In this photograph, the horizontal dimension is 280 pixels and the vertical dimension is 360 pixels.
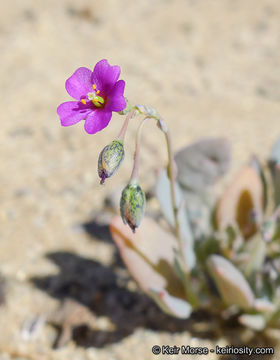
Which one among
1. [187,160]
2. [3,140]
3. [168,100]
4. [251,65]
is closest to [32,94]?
[3,140]

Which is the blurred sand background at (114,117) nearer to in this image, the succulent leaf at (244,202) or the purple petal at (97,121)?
the succulent leaf at (244,202)

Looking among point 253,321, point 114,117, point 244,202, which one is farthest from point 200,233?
point 114,117

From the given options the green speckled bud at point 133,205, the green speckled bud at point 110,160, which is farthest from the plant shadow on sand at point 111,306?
the green speckled bud at point 110,160

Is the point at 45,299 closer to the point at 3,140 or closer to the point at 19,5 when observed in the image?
the point at 3,140

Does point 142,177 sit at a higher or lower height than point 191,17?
lower

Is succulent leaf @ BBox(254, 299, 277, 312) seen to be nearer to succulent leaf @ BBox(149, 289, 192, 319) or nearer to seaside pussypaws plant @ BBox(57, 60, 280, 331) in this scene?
seaside pussypaws plant @ BBox(57, 60, 280, 331)

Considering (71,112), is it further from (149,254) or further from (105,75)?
(149,254)

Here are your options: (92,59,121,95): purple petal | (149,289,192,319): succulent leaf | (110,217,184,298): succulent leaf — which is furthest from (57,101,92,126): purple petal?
(149,289,192,319): succulent leaf
